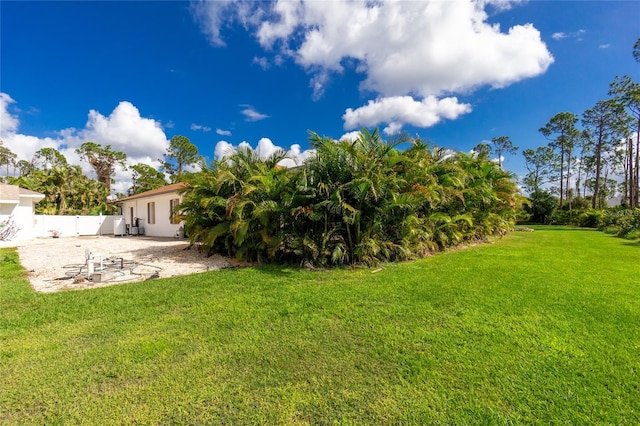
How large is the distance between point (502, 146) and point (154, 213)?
4106 cm

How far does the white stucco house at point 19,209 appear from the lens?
1392cm

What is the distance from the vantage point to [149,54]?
11602 millimetres

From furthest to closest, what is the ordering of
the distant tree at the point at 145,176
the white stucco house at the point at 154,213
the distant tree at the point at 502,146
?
the distant tree at the point at 502,146 < the distant tree at the point at 145,176 < the white stucco house at the point at 154,213

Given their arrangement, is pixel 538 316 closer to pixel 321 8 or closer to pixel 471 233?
pixel 471 233

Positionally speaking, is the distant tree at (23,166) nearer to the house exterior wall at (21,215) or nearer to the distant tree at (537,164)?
the house exterior wall at (21,215)

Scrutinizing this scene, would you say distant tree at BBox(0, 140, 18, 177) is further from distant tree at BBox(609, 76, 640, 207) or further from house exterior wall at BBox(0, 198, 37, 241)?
distant tree at BBox(609, 76, 640, 207)

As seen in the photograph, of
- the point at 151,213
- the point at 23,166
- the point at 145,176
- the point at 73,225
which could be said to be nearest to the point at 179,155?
the point at 145,176

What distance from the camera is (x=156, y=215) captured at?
16.6 meters

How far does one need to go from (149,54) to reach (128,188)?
29.7 m

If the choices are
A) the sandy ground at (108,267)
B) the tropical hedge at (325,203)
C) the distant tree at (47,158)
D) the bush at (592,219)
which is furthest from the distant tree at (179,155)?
the bush at (592,219)

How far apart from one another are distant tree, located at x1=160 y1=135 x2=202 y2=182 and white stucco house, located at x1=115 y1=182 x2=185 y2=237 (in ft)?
42.6

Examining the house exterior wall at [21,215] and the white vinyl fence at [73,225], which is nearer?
the house exterior wall at [21,215]

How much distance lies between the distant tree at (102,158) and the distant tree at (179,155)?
5.06 metres

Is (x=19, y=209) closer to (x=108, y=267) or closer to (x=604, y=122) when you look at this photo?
(x=108, y=267)
